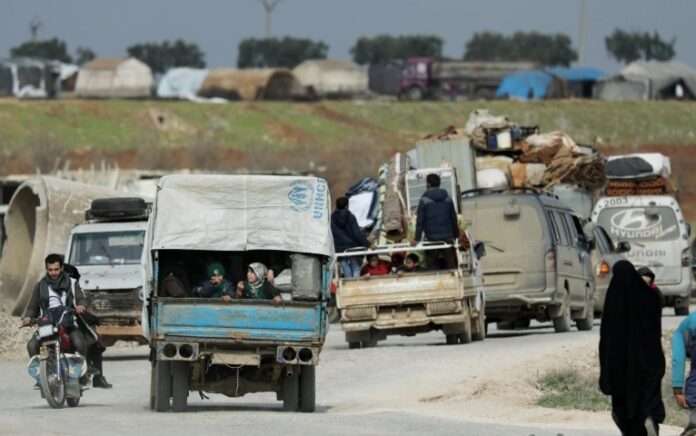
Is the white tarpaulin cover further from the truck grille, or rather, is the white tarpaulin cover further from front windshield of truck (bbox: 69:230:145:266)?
front windshield of truck (bbox: 69:230:145:266)

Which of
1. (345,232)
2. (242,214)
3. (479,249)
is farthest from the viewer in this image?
(345,232)

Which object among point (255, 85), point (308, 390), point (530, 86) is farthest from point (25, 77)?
point (308, 390)

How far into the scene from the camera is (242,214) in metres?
17.7

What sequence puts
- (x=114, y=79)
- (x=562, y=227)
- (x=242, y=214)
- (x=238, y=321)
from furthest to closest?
(x=114, y=79)
(x=562, y=227)
(x=242, y=214)
(x=238, y=321)

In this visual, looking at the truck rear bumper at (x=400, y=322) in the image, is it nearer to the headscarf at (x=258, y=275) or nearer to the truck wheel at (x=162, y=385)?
the headscarf at (x=258, y=275)

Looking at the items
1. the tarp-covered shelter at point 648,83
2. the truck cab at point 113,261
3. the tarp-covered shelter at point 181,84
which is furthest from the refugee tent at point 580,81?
the truck cab at point 113,261

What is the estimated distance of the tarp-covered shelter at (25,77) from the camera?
341 ft

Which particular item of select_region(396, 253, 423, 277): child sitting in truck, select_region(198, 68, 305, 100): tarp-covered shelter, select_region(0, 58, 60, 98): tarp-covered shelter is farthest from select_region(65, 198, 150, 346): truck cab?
select_region(0, 58, 60, 98): tarp-covered shelter

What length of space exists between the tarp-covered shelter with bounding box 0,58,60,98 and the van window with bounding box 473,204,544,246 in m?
79.6

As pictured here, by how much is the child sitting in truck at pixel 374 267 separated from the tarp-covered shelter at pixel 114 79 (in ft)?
259

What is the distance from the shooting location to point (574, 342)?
2388 cm

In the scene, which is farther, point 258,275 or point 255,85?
point 255,85

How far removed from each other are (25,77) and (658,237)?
7572cm

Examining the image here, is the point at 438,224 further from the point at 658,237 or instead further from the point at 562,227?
the point at 658,237
